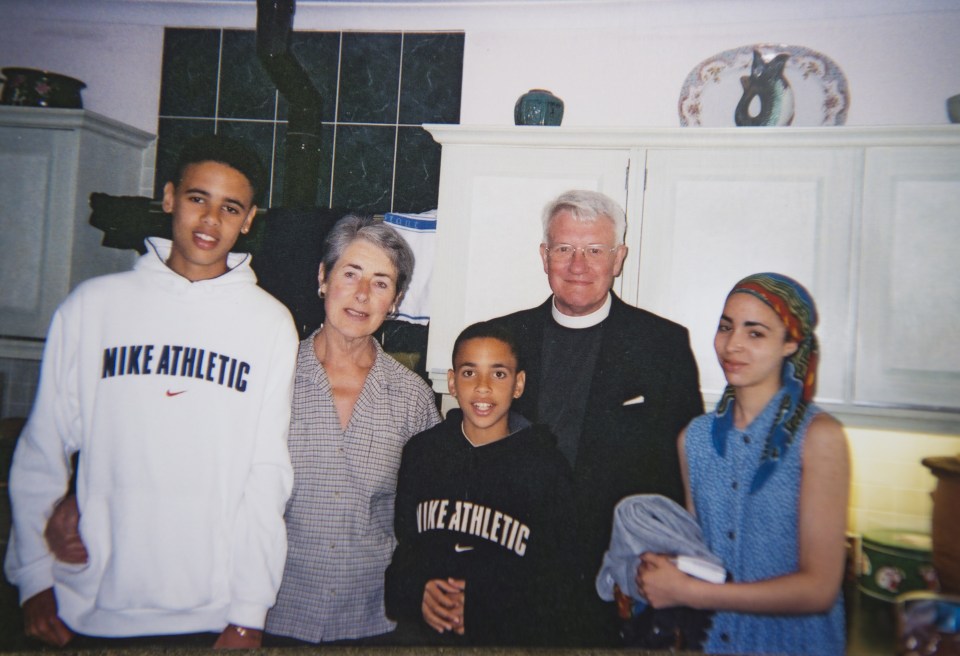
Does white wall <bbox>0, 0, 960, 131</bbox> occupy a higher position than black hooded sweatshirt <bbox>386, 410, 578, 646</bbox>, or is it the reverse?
white wall <bbox>0, 0, 960, 131</bbox>

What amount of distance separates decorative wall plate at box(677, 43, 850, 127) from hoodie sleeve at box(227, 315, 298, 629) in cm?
109

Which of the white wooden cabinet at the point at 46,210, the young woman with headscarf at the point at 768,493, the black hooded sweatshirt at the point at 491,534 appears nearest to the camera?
the young woman with headscarf at the point at 768,493

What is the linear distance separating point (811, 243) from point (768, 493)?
1.73 ft

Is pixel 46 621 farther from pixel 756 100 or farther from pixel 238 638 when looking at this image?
pixel 756 100

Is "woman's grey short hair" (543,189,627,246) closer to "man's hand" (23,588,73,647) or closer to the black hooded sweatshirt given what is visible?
the black hooded sweatshirt

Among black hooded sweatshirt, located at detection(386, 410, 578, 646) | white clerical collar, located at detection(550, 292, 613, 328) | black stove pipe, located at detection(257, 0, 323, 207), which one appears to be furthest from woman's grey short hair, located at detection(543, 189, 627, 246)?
black stove pipe, located at detection(257, 0, 323, 207)

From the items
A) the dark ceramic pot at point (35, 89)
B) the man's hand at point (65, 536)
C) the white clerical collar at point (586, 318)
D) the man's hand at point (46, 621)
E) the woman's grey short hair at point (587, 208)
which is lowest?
the man's hand at point (46, 621)

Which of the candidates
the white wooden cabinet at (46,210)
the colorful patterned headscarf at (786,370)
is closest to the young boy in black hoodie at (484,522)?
the colorful patterned headscarf at (786,370)

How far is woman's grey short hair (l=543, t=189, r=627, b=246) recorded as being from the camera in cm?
107

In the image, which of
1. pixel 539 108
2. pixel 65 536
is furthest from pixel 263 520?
pixel 539 108

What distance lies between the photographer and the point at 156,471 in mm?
961

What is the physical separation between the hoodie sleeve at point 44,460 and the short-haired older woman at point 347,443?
1.43ft

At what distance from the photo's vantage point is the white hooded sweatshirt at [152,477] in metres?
0.95

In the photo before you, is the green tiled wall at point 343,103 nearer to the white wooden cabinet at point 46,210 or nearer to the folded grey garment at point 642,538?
the white wooden cabinet at point 46,210
